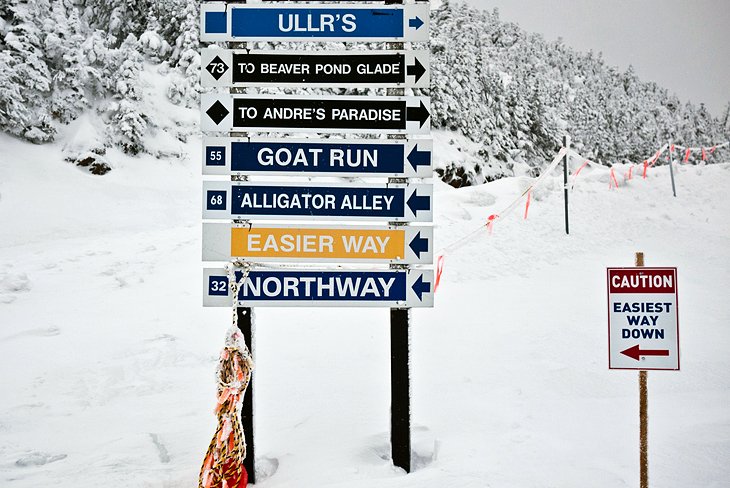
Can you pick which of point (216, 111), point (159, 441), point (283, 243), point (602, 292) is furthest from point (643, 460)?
point (602, 292)

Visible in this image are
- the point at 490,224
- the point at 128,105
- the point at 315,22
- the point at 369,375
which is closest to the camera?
the point at 315,22

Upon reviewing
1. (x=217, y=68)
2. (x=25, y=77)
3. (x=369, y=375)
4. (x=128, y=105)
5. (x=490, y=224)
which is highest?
(x=25, y=77)

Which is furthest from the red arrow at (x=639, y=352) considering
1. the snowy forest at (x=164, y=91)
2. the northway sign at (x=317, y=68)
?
the snowy forest at (x=164, y=91)

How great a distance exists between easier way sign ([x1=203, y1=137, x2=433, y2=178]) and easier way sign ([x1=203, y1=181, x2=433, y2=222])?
126mm

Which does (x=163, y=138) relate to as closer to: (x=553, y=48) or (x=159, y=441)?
(x=159, y=441)

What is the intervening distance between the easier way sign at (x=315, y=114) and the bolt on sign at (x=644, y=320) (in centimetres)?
201

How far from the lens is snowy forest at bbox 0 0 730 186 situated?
2389 cm

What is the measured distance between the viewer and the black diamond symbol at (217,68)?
4559mm

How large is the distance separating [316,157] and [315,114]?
370mm

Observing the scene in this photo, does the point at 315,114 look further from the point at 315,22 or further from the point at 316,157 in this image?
the point at 315,22

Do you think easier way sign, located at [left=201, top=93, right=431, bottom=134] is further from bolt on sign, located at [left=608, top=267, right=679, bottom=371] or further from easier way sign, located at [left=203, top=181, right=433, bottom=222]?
bolt on sign, located at [left=608, top=267, right=679, bottom=371]

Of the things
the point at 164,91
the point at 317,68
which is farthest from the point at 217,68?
the point at 164,91

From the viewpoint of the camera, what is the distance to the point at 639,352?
3.74m

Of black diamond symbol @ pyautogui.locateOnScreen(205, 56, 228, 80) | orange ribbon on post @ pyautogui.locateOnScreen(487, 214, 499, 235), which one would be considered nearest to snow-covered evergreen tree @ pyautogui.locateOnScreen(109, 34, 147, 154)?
orange ribbon on post @ pyautogui.locateOnScreen(487, 214, 499, 235)
